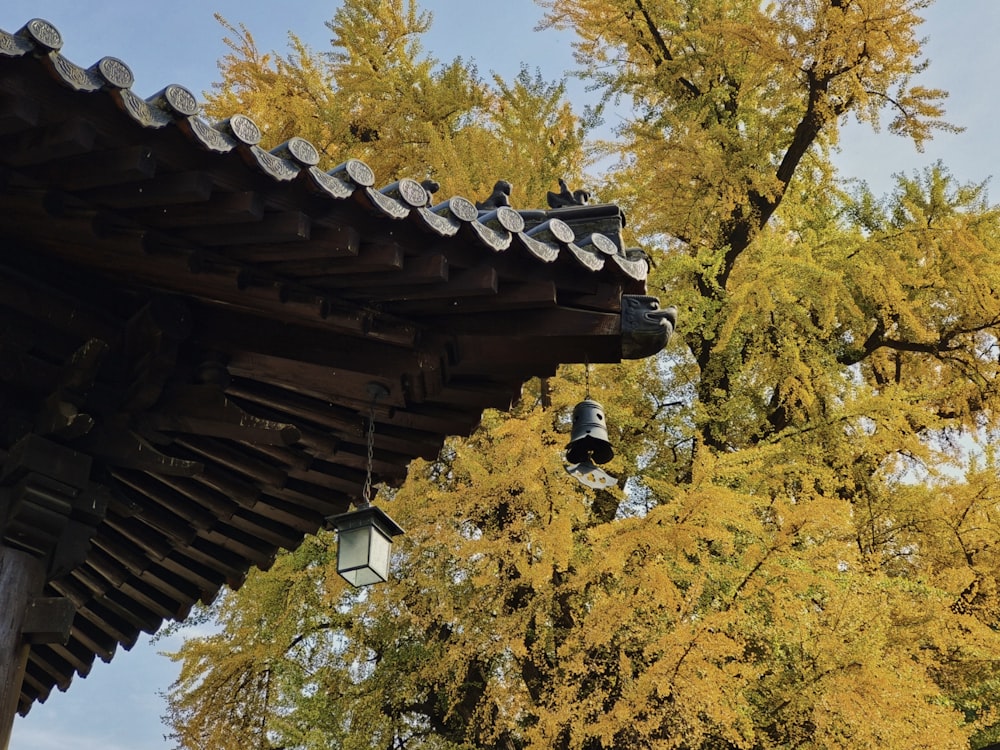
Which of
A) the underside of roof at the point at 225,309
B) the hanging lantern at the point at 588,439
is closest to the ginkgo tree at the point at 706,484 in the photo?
the hanging lantern at the point at 588,439

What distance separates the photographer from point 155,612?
4590mm

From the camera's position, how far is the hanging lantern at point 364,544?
3651mm

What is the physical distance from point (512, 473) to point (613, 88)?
18.8 ft

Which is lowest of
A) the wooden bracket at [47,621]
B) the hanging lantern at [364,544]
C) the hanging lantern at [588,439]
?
the wooden bracket at [47,621]

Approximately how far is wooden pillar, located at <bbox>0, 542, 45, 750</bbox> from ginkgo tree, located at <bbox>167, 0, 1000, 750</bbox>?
4386mm

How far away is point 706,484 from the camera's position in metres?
7.04

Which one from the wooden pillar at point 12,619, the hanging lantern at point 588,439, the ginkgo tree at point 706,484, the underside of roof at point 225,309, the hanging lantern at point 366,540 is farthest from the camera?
the ginkgo tree at point 706,484

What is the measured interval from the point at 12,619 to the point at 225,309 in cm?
120

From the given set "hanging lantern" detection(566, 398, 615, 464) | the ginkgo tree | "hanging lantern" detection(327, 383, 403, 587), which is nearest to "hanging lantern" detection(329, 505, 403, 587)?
"hanging lantern" detection(327, 383, 403, 587)

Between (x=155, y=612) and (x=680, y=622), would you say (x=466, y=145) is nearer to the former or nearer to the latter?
(x=680, y=622)

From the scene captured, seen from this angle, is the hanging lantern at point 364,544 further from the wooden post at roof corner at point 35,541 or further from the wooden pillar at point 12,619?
the wooden pillar at point 12,619

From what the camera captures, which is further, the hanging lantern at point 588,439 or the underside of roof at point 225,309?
the hanging lantern at point 588,439

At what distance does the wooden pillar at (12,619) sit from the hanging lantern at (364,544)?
102cm

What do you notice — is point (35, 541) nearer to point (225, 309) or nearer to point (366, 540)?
point (225, 309)
